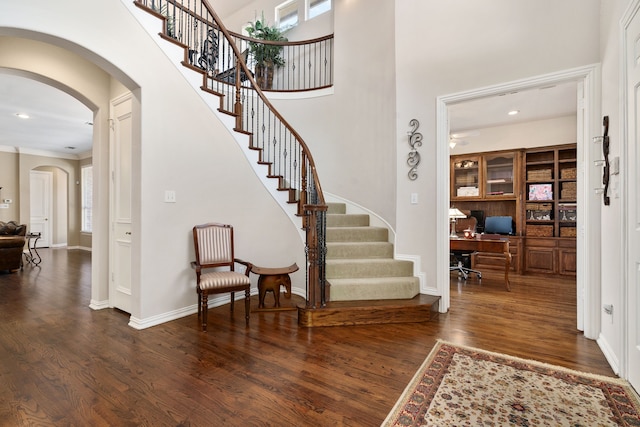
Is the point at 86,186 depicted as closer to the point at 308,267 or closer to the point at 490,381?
the point at 308,267

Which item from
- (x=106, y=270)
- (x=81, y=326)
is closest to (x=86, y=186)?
(x=106, y=270)

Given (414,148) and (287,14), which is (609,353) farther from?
(287,14)

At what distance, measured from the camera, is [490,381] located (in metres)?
2.10

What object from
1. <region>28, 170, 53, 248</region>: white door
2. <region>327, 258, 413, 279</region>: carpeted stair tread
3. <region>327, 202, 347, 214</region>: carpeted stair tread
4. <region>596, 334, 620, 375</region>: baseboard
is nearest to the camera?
<region>596, 334, 620, 375</region>: baseboard

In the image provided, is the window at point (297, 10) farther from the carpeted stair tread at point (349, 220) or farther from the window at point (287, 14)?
the carpeted stair tread at point (349, 220)

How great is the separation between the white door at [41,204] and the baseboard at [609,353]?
1286cm

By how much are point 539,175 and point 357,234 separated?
402cm

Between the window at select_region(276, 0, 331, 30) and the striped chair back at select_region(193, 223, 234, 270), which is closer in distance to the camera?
the striped chair back at select_region(193, 223, 234, 270)

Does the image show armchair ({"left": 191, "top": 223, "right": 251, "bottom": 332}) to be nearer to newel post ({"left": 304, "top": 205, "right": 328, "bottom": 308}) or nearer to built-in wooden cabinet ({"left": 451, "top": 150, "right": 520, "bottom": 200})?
newel post ({"left": 304, "top": 205, "right": 328, "bottom": 308})

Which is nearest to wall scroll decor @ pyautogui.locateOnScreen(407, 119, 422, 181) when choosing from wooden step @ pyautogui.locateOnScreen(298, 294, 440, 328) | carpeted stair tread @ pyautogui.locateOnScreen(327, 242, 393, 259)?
carpeted stair tread @ pyautogui.locateOnScreen(327, 242, 393, 259)

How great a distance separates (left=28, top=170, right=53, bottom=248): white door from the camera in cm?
952

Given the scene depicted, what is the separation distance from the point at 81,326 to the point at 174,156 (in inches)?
75.6

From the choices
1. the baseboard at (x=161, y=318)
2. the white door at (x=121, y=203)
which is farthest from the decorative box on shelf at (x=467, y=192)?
the white door at (x=121, y=203)

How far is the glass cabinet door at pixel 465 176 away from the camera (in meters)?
6.41
